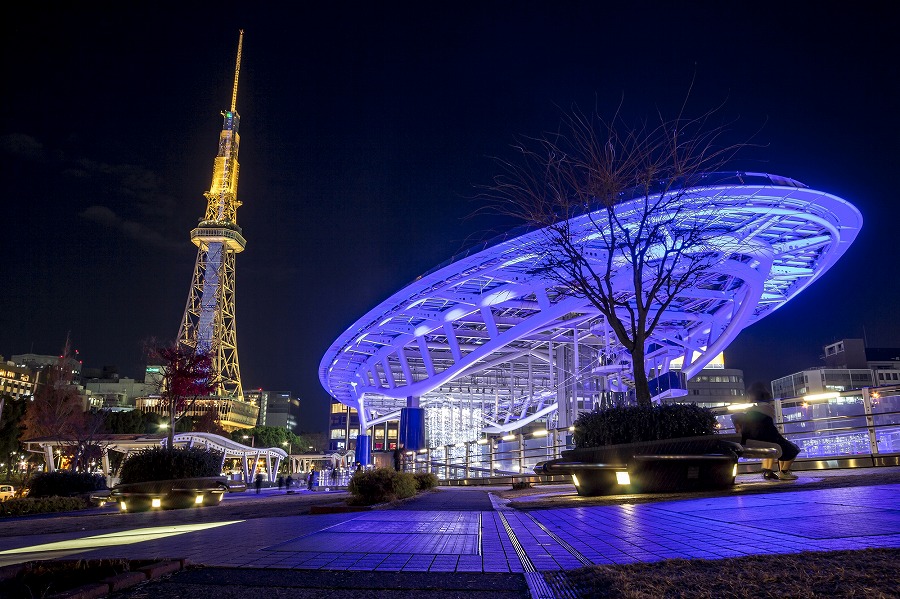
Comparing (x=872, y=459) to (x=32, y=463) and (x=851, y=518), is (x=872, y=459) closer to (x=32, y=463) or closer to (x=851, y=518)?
(x=851, y=518)

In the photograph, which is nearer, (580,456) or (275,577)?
(275,577)

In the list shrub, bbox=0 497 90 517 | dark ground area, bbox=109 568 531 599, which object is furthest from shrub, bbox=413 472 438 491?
dark ground area, bbox=109 568 531 599

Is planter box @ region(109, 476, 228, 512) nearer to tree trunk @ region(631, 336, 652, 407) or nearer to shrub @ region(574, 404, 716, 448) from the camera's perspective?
shrub @ region(574, 404, 716, 448)

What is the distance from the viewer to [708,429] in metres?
9.48

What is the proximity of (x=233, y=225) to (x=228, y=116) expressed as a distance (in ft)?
107

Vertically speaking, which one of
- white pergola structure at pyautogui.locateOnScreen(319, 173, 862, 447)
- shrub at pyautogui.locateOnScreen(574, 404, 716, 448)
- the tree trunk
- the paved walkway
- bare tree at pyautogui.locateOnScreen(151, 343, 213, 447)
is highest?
white pergola structure at pyautogui.locateOnScreen(319, 173, 862, 447)

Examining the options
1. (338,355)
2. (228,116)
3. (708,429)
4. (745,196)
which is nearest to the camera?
(708,429)

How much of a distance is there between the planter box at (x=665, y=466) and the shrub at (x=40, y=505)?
1248 centimetres

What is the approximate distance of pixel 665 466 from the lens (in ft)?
28.8

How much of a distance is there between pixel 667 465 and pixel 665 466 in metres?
0.04

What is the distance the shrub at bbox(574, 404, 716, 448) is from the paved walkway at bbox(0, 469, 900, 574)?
2.53 metres

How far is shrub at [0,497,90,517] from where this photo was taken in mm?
13709

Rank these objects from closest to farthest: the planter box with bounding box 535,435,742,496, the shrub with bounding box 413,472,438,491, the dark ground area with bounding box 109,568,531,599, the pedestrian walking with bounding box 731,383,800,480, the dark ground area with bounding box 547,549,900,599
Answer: the dark ground area with bounding box 547,549,900,599, the dark ground area with bounding box 109,568,531,599, the planter box with bounding box 535,435,742,496, the pedestrian walking with bounding box 731,383,800,480, the shrub with bounding box 413,472,438,491

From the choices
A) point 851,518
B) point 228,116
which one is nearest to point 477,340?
point 851,518
